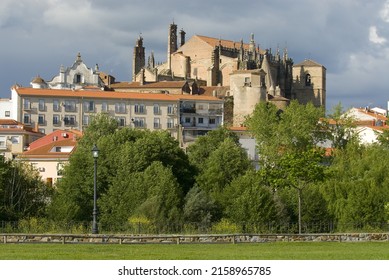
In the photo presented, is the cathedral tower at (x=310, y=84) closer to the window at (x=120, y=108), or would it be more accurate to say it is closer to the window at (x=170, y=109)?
the window at (x=170, y=109)

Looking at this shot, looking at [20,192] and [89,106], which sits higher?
[89,106]

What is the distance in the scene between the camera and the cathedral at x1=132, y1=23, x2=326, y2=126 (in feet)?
482

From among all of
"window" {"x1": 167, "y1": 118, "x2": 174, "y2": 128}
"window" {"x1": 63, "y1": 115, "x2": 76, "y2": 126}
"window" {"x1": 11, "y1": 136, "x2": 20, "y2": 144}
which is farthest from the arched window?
"window" {"x1": 11, "y1": 136, "x2": 20, "y2": 144}

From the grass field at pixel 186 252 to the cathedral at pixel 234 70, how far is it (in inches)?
4176

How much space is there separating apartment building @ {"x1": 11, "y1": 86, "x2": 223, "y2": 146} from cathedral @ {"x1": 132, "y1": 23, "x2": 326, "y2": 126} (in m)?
10.5

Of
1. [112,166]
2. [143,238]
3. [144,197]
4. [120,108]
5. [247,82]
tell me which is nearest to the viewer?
[143,238]

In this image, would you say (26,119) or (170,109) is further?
(170,109)

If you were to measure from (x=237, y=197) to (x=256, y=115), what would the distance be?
46.0 m

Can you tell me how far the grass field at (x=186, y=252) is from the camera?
2752 centimetres

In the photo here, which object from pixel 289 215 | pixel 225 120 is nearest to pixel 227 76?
pixel 225 120

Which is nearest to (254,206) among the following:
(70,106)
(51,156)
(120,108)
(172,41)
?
(51,156)

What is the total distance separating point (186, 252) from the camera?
31.0 meters

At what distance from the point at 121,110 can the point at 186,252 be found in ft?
323

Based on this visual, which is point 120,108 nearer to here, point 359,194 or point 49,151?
point 49,151
